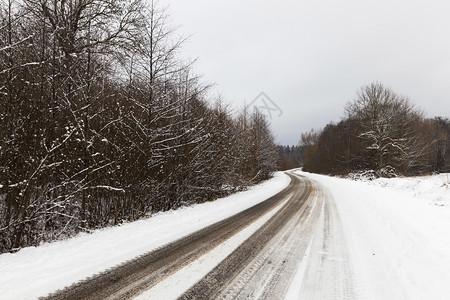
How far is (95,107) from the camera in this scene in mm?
6344

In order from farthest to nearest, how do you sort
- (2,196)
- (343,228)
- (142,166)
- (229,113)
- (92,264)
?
(229,113)
(142,166)
(343,228)
(2,196)
(92,264)

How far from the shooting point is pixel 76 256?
3947mm

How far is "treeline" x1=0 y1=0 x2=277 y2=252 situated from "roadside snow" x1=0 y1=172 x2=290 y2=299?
2.14 feet

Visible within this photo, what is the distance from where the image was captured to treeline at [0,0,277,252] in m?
4.45

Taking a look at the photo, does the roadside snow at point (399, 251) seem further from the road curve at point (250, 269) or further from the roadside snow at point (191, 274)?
the roadside snow at point (191, 274)

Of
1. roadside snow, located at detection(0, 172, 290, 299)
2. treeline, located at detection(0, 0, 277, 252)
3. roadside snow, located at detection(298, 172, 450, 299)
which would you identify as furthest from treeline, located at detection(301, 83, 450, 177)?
roadside snow, located at detection(0, 172, 290, 299)

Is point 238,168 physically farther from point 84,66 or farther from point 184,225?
point 84,66

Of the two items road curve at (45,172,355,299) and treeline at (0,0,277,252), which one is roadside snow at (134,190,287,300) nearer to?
road curve at (45,172,355,299)

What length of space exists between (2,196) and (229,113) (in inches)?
433

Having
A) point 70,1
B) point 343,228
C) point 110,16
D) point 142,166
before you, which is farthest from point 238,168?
point 70,1

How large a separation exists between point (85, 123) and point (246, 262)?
519cm

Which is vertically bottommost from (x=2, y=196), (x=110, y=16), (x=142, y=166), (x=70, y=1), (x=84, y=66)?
(x=2, y=196)

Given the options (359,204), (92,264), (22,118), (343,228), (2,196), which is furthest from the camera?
(359,204)

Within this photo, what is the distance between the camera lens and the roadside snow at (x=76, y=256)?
2975 millimetres
